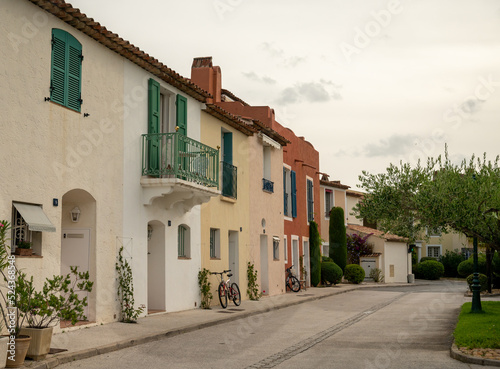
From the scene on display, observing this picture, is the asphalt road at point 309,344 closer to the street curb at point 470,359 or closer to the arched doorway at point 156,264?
the street curb at point 470,359

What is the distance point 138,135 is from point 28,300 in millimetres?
6654

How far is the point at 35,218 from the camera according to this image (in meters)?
11.7

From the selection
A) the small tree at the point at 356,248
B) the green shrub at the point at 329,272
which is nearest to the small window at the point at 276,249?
the green shrub at the point at 329,272

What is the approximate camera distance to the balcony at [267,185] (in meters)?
25.8

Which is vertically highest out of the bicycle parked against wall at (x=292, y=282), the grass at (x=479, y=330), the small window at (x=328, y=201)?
the small window at (x=328, y=201)

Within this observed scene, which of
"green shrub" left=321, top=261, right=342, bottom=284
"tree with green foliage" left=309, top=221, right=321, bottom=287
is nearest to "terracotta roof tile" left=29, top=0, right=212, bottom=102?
"tree with green foliage" left=309, top=221, right=321, bottom=287

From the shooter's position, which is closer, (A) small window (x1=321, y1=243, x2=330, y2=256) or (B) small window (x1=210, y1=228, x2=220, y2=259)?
(B) small window (x1=210, y1=228, x2=220, y2=259)

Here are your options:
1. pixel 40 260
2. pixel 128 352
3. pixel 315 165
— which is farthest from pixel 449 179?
pixel 315 165

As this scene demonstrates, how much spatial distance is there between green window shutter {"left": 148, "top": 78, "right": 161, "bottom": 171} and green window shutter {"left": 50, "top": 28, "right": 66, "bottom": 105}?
3.43 meters

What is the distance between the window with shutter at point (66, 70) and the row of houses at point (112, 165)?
0.02 meters

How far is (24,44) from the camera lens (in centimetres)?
1181

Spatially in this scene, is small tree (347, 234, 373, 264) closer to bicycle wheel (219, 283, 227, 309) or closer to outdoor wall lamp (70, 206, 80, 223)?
bicycle wheel (219, 283, 227, 309)

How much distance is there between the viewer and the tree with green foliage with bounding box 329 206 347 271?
38344 mm

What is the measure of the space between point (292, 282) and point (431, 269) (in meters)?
24.9
